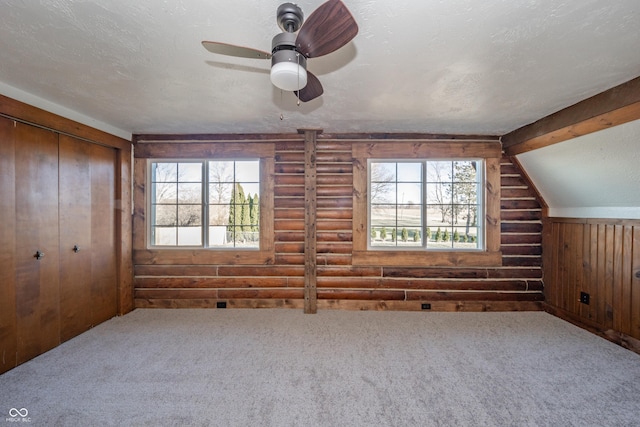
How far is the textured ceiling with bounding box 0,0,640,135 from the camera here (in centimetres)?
Result: 144

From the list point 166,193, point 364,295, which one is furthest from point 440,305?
point 166,193

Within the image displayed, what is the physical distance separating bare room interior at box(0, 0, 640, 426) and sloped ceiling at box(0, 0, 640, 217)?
19 mm

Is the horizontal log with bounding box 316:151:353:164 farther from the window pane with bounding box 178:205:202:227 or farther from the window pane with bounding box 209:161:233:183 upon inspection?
the window pane with bounding box 178:205:202:227

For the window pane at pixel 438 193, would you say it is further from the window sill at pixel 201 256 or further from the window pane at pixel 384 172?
the window sill at pixel 201 256

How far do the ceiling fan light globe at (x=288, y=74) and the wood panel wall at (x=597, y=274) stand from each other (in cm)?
381

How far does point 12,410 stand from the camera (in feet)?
6.27

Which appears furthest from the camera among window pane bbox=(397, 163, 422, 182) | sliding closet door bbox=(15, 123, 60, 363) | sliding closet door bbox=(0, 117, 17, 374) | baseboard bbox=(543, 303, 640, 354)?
window pane bbox=(397, 163, 422, 182)

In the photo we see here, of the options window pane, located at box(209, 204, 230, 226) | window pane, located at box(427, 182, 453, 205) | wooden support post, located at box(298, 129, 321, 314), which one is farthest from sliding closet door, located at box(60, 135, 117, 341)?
window pane, located at box(427, 182, 453, 205)

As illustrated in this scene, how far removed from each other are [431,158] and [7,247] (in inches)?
188

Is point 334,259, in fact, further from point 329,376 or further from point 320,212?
point 329,376

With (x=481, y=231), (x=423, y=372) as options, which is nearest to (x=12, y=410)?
(x=423, y=372)

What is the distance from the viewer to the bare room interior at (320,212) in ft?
5.45

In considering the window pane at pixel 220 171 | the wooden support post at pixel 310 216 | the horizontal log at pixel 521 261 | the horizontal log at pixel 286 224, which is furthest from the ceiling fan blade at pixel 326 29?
the horizontal log at pixel 521 261

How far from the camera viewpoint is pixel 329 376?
90.0 inches
